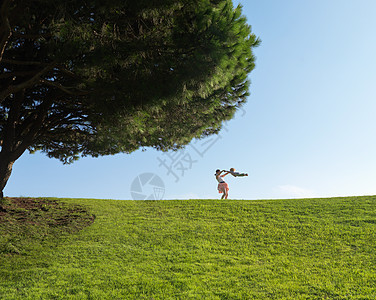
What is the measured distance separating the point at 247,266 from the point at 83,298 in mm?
3401

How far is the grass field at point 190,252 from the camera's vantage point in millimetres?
5820

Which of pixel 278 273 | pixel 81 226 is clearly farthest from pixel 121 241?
pixel 278 273

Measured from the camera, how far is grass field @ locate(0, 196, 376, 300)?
5.82 meters

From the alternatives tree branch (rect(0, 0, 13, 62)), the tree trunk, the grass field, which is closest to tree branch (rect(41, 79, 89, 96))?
tree branch (rect(0, 0, 13, 62))

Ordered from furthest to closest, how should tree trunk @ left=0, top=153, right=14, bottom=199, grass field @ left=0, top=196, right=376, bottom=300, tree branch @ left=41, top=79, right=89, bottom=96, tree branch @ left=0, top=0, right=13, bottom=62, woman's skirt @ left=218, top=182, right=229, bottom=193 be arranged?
woman's skirt @ left=218, top=182, right=229, bottom=193, tree trunk @ left=0, top=153, right=14, bottom=199, tree branch @ left=41, top=79, right=89, bottom=96, tree branch @ left=0, top=0, right=13, bottom=62, grass field @ left=0, top=196, right=376, bottom=300

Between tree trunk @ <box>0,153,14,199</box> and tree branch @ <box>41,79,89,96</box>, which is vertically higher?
tree branch @ <box>41,79,89,96</box>

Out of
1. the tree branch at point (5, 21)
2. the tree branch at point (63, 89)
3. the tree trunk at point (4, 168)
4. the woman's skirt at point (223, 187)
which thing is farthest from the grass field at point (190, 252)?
the tree branch at point (5, 21)

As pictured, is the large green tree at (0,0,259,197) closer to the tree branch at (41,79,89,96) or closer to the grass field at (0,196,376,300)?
the tree branch at (41,79,89,96)

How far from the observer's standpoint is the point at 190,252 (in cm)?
761

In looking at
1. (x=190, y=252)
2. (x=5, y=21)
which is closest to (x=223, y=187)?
(x=190, y=252)

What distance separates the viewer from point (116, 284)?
6008 mm

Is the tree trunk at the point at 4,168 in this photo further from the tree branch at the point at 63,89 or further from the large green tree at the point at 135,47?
the tree branch at the point at 63,89


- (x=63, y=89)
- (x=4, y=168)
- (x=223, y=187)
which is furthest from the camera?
(x=223, y=187)

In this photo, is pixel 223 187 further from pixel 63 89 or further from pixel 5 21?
pixel 5 21
